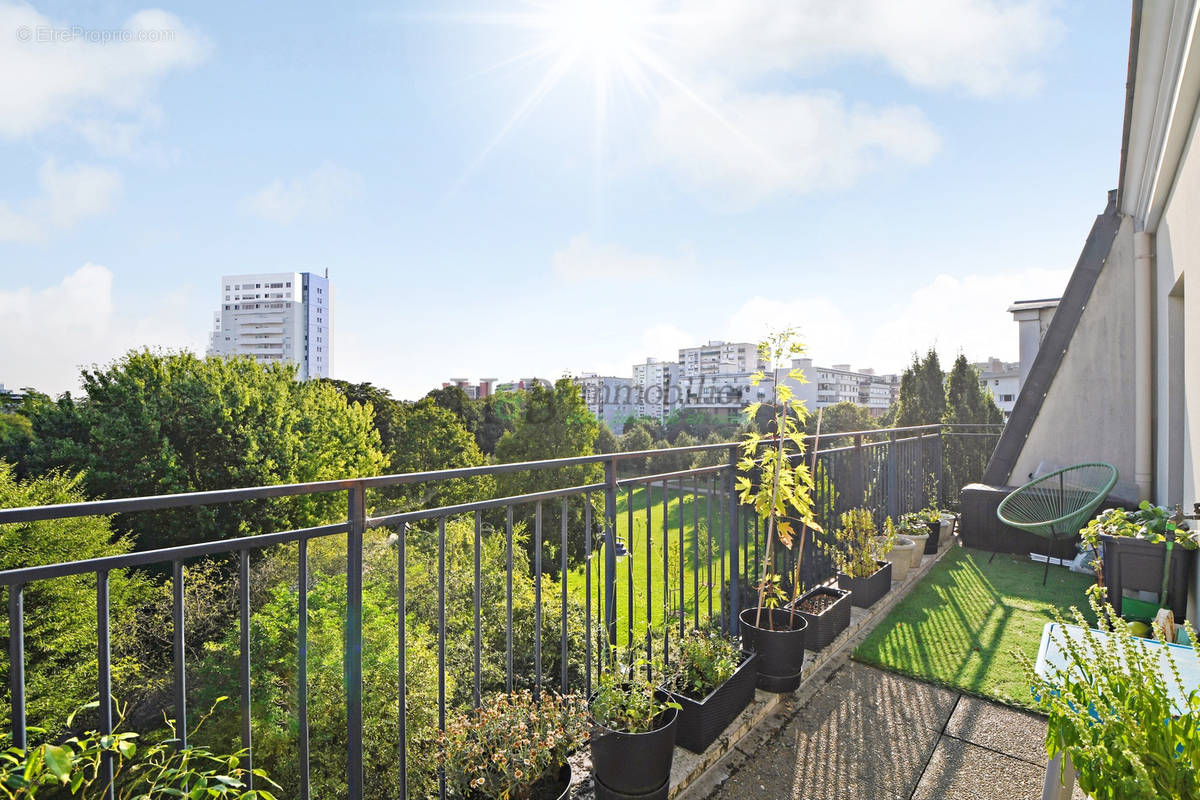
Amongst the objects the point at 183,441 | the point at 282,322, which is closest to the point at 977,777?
the point at 183,441

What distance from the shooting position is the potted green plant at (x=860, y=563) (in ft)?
11.8

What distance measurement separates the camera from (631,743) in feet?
5.73

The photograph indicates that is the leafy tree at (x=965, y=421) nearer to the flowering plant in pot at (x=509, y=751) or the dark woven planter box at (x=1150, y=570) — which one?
the dark woven planter box at (x=1150, y=570)

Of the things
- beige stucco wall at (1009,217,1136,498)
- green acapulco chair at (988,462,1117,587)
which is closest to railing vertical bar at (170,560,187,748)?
green acapulco chair at (988,462,1117,587)

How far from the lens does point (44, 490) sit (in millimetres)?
14930

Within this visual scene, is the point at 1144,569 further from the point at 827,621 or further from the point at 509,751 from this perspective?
the point at 509,751

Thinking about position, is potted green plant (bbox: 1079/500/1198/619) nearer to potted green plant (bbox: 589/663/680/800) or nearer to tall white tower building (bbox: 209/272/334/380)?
potted green plant (bbox: 589/663/680/800)

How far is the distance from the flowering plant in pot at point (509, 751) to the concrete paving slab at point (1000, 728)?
1773mm

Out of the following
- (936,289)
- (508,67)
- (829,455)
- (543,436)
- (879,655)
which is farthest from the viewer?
(936,289)

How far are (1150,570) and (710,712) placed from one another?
281cm

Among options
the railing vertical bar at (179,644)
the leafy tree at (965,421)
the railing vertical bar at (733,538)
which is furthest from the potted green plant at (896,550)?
the railing vertical bar at (179,644)

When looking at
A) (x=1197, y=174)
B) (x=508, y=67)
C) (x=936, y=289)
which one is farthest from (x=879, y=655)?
(x=936, y=289)

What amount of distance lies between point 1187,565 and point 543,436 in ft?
71.5

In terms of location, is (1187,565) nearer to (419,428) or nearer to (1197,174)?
(1197,174)
